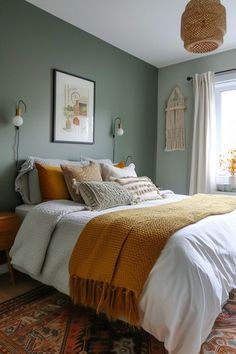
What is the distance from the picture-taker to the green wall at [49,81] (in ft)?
8.29

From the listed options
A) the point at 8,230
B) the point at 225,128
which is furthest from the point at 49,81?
the point at 225,128

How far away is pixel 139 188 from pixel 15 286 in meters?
1.35

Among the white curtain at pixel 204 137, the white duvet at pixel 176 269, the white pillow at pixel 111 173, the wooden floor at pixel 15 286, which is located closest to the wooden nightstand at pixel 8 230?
the wooden floor at pixel 15 286

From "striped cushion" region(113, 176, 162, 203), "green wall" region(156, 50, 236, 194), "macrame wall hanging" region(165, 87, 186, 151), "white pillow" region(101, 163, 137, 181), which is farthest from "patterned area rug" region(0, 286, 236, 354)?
"macrame wall hanging" region(165, 87, 186, 151)

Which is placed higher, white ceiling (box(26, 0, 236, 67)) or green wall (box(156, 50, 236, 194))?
white ceiling (box(26, 0, 236, 67))

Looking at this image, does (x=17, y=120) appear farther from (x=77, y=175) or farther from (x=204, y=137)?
(x=204, y=137)

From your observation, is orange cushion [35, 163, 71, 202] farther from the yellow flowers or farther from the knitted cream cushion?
the yellow flowers

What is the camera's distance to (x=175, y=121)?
4148 millimetres

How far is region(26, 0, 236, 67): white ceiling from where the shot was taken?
2660mm

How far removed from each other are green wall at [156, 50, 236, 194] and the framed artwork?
1.44m

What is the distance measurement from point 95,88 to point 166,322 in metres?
2.78

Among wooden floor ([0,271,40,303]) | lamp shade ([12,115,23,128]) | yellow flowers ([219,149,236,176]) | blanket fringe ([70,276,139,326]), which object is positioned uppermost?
lamp shade ([12,115,23,128])

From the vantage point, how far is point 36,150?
109 inches

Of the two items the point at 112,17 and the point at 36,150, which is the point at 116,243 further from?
the point at 112,17
